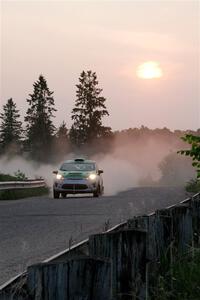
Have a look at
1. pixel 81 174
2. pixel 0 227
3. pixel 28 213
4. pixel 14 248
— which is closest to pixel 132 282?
pixel 14 248

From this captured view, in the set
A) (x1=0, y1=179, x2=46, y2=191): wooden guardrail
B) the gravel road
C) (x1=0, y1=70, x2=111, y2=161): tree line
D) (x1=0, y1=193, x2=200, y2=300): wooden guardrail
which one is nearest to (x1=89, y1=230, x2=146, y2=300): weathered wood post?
(x1=0, y1=193, x2=200, y2=300): wooden guardrail

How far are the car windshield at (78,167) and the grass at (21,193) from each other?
74.2 inches

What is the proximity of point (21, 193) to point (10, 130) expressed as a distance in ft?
250

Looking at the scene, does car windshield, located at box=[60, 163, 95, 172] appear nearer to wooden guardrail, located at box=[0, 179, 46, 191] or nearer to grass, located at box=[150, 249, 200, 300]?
wooden guardrail, located at box=[0, 179, 46, 191]

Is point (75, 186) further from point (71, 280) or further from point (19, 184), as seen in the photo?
point (71, 280)

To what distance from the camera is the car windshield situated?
2928 centimetres

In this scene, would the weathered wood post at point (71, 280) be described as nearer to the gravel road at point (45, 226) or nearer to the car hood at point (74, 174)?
the gravel road at point (45, 226)

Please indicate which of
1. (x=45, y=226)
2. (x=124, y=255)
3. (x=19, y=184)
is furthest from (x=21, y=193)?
(x=124, y=255)

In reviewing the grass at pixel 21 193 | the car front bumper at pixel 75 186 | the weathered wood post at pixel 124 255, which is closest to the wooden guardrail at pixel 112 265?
the weathered wood post at pixel 124 255

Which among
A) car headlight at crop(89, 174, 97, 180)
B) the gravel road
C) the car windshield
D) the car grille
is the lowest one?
the gravel road

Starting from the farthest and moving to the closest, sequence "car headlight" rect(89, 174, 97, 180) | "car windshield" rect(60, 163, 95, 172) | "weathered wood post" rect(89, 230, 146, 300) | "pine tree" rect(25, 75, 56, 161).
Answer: "pine tree" rect(25, 75, 56, 161) < "car windshield" rect(60, 163, 95, 172) < "car headlight" rect(89, 174, 97, 180) < "weathered wood post" rect(89, 230, 146, 300)

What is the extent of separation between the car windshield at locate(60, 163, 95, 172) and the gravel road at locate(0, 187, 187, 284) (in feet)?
27.3

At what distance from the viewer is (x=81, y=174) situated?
28578mm

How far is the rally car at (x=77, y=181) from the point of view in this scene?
91.5 feet
